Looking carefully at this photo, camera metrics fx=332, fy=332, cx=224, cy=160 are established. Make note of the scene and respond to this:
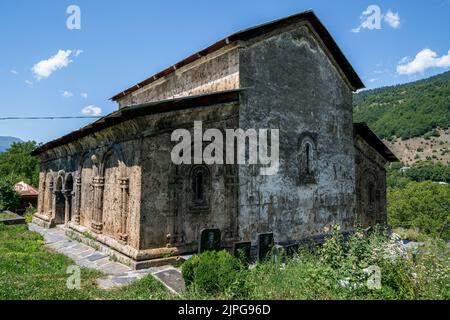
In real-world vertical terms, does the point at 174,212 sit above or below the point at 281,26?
below

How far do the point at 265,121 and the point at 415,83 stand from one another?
13027cm

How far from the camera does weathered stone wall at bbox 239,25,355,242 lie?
1007 cm

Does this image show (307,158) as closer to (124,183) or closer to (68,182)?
(124,183)

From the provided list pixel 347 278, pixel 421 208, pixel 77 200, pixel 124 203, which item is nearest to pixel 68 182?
pixel 77 200

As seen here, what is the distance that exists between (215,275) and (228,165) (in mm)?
4209

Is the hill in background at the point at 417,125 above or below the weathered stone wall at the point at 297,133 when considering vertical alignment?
above

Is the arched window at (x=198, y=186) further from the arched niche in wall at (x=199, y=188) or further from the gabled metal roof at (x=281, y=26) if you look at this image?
the gabled metal roof at (x=281, y=26)

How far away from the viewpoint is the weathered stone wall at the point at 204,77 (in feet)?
33.4

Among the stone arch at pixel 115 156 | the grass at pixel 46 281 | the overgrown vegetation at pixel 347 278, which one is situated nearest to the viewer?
the overgrown vegetation at pixel 347 278

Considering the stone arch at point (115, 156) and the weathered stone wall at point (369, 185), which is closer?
the stone arch at point (115, 156)

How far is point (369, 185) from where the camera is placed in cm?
1548

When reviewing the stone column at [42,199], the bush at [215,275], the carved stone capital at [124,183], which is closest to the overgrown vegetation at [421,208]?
the stone column at [42,199]

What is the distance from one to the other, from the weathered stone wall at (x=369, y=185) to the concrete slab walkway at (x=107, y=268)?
9960mm

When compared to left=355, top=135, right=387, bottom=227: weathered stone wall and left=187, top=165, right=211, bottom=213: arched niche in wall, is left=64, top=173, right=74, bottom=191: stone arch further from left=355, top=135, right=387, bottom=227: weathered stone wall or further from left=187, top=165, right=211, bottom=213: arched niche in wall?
left=355, top=135, right=387, bottom=227: weathered stone wall
